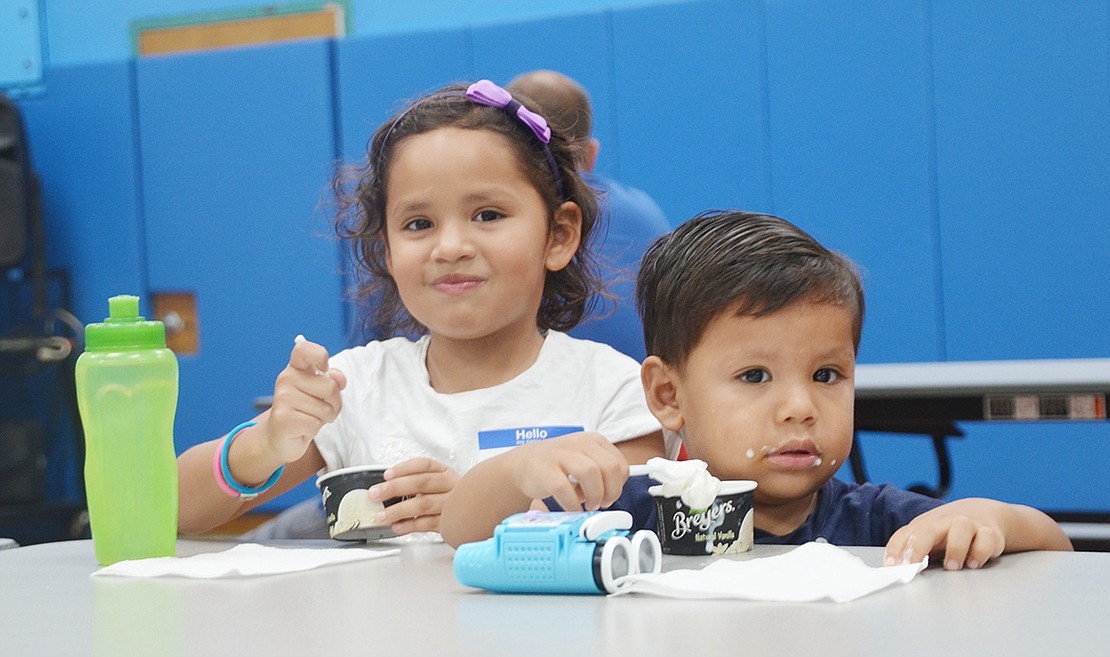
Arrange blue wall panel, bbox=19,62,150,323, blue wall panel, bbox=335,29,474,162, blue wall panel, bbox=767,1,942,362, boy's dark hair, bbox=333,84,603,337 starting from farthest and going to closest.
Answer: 1. blue wall panel, bbox=19,62,150,323
2. blue wall panel, bbox=335,29,474,162
3. blue wall panel, bbox=767,1,942,362
4. boy's dark hair, bbox=333,84,603,337

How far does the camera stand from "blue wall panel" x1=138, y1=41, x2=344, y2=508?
465 centimetres

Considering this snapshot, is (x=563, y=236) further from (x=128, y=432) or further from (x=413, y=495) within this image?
(x=128, y=432)

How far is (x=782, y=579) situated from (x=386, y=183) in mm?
854

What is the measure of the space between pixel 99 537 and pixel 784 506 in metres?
0.60

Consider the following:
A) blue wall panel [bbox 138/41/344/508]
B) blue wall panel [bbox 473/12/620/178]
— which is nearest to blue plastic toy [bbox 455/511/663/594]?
blue wall panel [bbox 473/12/620/178]

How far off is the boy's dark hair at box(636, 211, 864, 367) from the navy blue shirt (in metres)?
0.15

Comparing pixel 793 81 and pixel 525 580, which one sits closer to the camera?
pixel 525 580

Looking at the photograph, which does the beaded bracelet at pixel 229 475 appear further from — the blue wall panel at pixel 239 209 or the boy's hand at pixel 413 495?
the blue wall panel at pixel 239 209

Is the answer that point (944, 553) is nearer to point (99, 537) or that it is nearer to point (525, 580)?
point (525, 580)

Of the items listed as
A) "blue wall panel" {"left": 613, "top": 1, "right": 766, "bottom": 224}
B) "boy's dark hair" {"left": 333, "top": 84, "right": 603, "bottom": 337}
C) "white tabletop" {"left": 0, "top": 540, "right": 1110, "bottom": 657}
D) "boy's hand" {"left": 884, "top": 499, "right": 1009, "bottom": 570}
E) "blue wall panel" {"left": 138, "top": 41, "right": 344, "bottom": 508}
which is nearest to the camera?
"white tabletop" {"left": 0, "top": 540, "right": 1110, "bottom": 657}

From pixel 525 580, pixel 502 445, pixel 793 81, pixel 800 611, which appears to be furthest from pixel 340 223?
pixel 793 81

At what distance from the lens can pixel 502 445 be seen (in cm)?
140

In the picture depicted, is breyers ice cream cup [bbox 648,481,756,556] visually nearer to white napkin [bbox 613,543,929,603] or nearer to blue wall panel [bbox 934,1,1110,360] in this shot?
white napkin [bbox 613,543,929,603]

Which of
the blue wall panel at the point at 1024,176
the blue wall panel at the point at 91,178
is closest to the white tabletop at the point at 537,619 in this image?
the blue wall panel at the point at 1024,176
